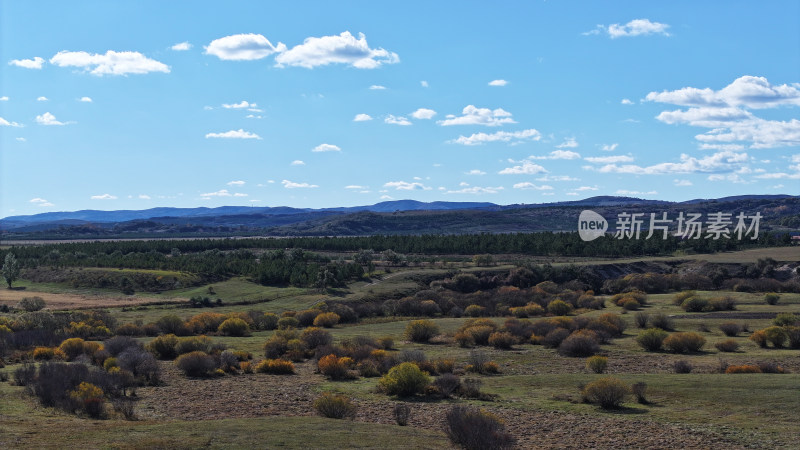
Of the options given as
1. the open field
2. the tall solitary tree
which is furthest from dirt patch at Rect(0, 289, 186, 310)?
the open field

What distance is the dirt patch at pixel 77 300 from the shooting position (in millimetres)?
69781

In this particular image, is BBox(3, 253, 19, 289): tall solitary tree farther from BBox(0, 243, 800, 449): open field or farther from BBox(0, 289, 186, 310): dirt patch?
BBox(0, 243, 800, 449): open field

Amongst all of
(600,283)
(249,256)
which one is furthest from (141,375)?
(249,256)

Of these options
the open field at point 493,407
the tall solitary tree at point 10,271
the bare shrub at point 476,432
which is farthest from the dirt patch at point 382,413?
the tall solitary tree at point 10,271

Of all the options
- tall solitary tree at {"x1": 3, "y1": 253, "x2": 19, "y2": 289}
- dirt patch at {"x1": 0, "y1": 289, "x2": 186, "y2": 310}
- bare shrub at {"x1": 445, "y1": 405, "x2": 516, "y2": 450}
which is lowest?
dirt patch at {"x1": 0, "y1": 289, "x2": 186, "y2": 310}

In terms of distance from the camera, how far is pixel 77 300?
249 feet

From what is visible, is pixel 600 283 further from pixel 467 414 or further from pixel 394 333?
pixel 467 414

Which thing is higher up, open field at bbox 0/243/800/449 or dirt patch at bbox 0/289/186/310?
open field at bbox 0/243/800/449

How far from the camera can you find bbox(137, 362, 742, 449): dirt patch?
21.7m

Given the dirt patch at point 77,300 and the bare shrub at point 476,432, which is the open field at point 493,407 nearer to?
the bare shrub at point 476,432

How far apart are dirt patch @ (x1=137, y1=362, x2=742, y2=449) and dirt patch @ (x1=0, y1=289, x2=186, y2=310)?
136ft

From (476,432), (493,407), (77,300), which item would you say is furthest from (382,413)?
(77,300)

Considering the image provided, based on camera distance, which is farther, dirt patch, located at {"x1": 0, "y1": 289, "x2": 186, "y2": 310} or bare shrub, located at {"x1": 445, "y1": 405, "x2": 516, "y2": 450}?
dirt patch, located at {"x1": 0, "y1": 289, "x2": 186, "y2": 310}

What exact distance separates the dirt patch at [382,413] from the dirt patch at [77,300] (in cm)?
4155
